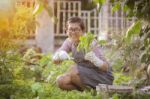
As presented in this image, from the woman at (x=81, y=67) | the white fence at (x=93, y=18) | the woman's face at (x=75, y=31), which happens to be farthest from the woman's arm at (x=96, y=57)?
the white fence at (x=93, y=18)

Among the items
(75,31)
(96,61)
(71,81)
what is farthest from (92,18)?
(96,61)

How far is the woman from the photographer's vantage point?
4.66 metres

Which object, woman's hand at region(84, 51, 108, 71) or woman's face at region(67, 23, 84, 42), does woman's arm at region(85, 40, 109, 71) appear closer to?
woman's hand at region(84, 51, 108, 71)

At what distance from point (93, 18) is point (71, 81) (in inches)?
312

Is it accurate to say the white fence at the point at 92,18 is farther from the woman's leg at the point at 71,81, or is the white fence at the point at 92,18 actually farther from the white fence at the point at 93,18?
the woman's leg at the point at 71,81

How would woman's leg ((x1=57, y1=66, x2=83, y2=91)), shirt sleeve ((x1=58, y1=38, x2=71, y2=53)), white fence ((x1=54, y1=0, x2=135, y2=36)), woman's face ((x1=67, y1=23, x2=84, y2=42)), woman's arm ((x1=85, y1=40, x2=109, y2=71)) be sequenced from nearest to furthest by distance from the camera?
woman's arm ((x1=85, y1=40, x2=109, y2=71)) → woman's face ((x1=67, y1=23, x2=84, y2=42)) → woman's leg ((x1=57, y1=66, x2=83, y2=91)) → shirt sleeve ((x1=58, y1=38, x2=71, y2=53)) → white fence ((x1=54, y1=0, x2=135, y2=36))

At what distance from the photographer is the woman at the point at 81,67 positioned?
466 centimetres

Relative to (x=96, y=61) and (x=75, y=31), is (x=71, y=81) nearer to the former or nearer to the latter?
(x=96, y=61)

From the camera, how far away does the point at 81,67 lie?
480 centimetres

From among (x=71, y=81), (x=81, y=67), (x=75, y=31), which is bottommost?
(x=71, y=81)

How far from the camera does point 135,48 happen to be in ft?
21.0

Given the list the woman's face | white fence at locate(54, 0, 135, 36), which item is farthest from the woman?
white fence at locate(54, 0, 135, 36)

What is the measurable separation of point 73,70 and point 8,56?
94 cm

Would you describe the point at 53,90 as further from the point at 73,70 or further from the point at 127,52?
the point at 127,52
